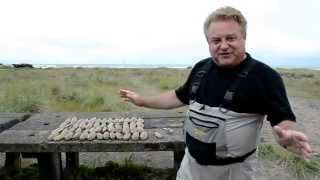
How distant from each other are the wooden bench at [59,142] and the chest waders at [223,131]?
1.13 meters

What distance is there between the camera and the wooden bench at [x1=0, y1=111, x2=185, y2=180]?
3.63 m

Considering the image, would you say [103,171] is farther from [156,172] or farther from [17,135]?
[17,135]

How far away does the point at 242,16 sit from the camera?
2.40 m

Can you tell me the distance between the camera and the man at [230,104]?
2.32 metres

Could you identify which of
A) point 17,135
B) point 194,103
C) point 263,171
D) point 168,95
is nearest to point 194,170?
point 194,103

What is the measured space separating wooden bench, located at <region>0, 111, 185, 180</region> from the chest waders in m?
1.13

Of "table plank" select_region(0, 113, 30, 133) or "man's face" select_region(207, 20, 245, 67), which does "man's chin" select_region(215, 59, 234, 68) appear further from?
"table plank" select_region(0, 113, 30, 133)

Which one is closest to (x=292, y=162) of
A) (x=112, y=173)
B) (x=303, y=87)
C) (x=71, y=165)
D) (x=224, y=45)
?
(x=112, y=173)

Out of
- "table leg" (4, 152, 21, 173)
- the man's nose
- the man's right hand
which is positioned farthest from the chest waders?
"table leg" (4, 152, 21, 173)

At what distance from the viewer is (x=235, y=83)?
238 centimetres

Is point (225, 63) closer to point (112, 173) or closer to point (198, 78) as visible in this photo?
point (198, 78)

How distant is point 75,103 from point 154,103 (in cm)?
817

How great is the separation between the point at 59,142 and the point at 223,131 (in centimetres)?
174

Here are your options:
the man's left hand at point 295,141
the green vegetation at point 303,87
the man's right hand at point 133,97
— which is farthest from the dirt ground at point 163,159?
the green vegetation at point 303,87
